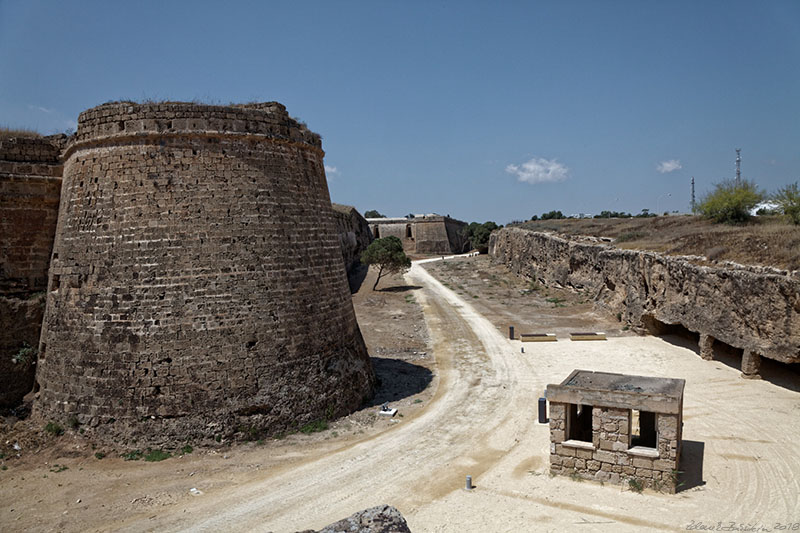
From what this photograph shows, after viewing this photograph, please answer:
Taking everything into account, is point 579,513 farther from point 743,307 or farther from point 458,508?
Answer: point 743,307

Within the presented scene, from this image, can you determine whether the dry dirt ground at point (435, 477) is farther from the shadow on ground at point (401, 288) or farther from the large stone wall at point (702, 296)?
the shadow on ground at point (401, 288)

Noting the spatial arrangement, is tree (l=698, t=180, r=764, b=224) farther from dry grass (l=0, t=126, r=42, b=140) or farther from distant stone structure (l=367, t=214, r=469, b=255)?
distant stone structure (l=367, t=214, r=469, b=255)

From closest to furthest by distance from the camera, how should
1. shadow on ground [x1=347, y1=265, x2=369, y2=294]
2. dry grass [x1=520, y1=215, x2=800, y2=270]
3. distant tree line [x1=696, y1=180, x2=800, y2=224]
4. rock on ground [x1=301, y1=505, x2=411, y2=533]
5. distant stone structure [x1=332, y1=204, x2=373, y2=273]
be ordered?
rock on ground [x1=301, y1=505, x2=411, y2=533]
dry grass [x1=520, y1=215, x2=800, y2=270]
distant tree line [x1=696, y1=180, x2=800, y2=224]
shadow on ground [x1=347, y1=265, x2=369, y2=294]
distant stone structure [x1=332, y1=204, x2=373, y2=273]

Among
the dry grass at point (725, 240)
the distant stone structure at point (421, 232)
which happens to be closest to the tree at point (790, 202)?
the dry grass at point (725, 240)

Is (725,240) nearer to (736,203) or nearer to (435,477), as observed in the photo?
(736,203)

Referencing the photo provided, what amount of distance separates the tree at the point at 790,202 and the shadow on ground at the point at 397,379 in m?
17.4

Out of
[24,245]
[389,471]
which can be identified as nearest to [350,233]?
[24,245]

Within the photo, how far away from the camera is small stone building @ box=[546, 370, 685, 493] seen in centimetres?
889

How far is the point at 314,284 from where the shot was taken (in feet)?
39.5

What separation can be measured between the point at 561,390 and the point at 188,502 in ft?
23.0

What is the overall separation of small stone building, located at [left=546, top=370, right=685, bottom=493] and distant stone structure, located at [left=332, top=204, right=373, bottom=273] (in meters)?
28.3

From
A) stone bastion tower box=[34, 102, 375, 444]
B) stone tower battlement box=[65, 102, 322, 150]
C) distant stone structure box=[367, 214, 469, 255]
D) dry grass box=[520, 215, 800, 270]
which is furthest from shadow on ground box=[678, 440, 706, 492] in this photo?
distant stone structure box=[367, 214, 469, 255]

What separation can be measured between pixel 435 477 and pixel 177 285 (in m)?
6.47

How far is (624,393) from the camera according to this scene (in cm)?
919
